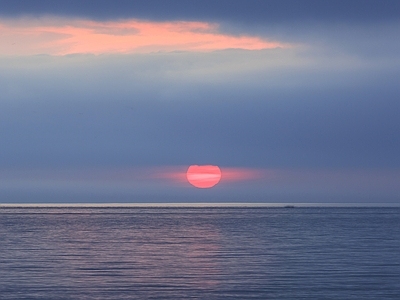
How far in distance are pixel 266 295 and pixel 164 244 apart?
97.1 ft

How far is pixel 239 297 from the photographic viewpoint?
32.3 meters

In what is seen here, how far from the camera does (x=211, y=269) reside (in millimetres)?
42188

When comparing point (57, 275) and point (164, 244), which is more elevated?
point (164, 244)

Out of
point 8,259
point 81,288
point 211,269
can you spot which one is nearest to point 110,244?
point 8,259

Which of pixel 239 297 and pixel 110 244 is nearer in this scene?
pixel 239 297

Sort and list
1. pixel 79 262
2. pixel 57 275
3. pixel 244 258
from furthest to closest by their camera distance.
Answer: pixel 244 258, pixel 79 262, pixel 57 275

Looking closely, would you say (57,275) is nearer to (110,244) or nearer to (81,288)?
(81,288)


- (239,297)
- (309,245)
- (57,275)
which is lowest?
(239,297)

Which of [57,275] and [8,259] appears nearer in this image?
[57,275]

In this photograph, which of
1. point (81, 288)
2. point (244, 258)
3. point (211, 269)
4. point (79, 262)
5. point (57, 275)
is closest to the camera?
point (81, 288)

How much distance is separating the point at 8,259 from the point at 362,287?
23644 mm

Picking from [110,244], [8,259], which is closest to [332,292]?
[8,259]

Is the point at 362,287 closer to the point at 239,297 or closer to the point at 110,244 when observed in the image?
the point at 239,297

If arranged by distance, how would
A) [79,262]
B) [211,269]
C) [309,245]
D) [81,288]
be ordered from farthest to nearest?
1. [309,245]
2. [79,262]
3. [211,269]
4. [81,288]
